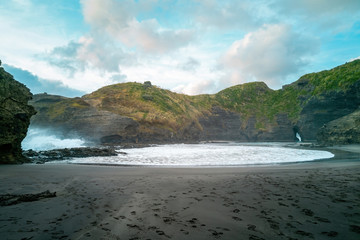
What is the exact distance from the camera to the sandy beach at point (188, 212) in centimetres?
325

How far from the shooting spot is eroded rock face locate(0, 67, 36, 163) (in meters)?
13.6

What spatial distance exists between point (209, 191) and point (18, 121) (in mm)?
15760

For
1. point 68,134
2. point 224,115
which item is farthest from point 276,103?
point 68,134

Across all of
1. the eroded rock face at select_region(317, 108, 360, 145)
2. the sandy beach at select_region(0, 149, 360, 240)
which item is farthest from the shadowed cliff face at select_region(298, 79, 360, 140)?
the sandy beach at select_region(0, 149, 360, 240)

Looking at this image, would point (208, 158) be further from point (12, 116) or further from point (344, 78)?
point (344, 78)

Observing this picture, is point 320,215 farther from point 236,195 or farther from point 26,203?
point 26,203

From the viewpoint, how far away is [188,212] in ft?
14.2

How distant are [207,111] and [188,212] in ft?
300

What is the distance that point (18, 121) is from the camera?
48.4 ft

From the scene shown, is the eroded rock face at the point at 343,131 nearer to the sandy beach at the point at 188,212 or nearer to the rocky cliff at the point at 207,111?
the rocky cliff at the point at 207,111

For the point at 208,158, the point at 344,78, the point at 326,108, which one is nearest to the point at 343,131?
the point at 326,108

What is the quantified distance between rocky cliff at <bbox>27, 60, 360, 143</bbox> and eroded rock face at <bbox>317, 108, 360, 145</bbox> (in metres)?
12.0

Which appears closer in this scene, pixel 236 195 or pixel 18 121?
pixel 236 195

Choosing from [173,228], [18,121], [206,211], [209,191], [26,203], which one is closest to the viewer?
[173,228]
